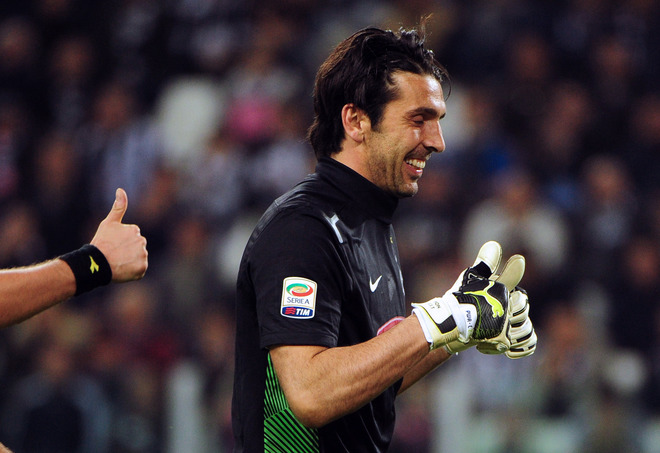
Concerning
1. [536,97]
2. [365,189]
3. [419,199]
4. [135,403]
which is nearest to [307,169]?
Result: [419,199]

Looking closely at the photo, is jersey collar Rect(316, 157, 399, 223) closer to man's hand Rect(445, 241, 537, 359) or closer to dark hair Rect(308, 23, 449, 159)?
dark hair Rect(308, 23, 449, 159)

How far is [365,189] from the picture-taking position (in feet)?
10.4

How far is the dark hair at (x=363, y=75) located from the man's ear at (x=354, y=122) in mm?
18

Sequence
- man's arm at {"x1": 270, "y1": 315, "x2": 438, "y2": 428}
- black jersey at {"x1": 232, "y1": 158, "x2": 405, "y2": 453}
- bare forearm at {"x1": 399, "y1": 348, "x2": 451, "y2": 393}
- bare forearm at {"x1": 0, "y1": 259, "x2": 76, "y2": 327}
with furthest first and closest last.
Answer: bare forearm at {"x1": 399, "y1": 348, "x2": 451, "y2": 393} < black jersey at {"x1": 232, "y1": 158, "x2": 405, "y2": 453} < man's arm at {"x1": 270, "y1": 315, "x2": 438, "y2": 428} < bare forearm at {"x1": 0, "y1": 259, "x2": 76, "y2": 327}

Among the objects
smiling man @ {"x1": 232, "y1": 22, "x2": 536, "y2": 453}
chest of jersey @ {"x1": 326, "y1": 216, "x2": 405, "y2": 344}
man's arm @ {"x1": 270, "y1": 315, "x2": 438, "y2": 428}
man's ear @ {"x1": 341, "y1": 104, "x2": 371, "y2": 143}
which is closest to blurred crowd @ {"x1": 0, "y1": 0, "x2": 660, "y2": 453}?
chest of jersey @ {"x1": 326, "y1": 216, "x2": 405, "y2": 344}

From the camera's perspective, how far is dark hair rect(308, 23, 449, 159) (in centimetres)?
321

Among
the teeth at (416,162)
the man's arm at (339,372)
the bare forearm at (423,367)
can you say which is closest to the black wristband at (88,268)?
the man's arm at (339,372)

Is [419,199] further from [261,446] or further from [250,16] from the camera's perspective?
[261,446]

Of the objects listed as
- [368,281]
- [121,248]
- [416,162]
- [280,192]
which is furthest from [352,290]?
[280,192]

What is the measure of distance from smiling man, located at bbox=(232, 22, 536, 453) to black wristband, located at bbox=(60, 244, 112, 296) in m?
0.44

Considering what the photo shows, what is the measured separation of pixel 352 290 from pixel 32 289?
37.2 inches

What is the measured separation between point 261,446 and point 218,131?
5.54 meters

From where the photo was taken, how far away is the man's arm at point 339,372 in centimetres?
263

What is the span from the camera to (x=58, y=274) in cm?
261
